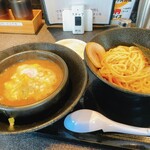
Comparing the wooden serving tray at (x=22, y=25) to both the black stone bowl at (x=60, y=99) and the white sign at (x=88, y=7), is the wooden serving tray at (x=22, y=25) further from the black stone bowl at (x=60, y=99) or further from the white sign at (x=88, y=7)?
the black stone bowl at (x=60, y=99)

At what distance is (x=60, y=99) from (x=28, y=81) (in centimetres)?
15

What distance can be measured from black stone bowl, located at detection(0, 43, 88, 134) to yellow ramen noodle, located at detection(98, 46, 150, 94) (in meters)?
0.11

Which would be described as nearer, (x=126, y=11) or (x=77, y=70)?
(x=77, y=70)

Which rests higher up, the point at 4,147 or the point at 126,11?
the point at 126,11

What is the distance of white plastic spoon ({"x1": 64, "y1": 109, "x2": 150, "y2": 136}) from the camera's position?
59cm

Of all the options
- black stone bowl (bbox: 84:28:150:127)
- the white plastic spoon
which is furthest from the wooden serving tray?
the white plastic spoon

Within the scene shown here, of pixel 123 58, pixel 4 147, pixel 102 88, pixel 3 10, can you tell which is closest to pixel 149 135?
pixel 102 88

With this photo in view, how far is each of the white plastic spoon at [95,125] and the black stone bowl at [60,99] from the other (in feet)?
0.22

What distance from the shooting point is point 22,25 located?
3.97ft

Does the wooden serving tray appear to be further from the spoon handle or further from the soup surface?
the spoon handle

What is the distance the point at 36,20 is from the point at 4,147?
91 centimetres

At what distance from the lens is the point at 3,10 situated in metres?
1.25

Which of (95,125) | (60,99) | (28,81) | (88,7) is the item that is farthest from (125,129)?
(88,7)

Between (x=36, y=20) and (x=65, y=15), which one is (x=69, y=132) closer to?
(x=65, y=15)
